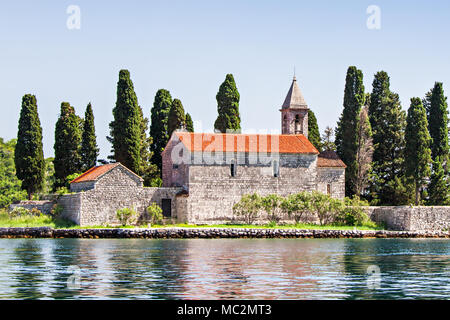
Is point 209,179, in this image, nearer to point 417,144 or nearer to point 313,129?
point 313,129

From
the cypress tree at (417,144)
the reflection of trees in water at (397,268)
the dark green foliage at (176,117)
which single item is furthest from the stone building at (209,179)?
the reflection of trees in water at (397,268)

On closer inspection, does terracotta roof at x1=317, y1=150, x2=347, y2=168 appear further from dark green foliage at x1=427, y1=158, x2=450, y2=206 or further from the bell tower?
dark green foliage at x1=427, y1=158, x2=450, y2=206

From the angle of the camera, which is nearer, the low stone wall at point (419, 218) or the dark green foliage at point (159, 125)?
the low stone wall at point (419, 218)

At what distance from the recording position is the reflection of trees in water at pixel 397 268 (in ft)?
68.7

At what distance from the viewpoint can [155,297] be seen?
19406 mm

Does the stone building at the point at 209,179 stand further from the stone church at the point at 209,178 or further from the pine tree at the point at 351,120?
the pine tree at the point at 351,120

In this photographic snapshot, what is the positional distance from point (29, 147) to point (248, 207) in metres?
14.8

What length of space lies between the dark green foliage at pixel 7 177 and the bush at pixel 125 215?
52.9 feet

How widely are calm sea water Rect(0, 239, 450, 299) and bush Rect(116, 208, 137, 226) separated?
32.2 ft

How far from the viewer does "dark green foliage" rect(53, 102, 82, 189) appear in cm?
5406

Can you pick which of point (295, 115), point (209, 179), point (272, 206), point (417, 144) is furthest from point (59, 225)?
point (417, 144)

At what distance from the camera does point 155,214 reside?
50.0 metres
